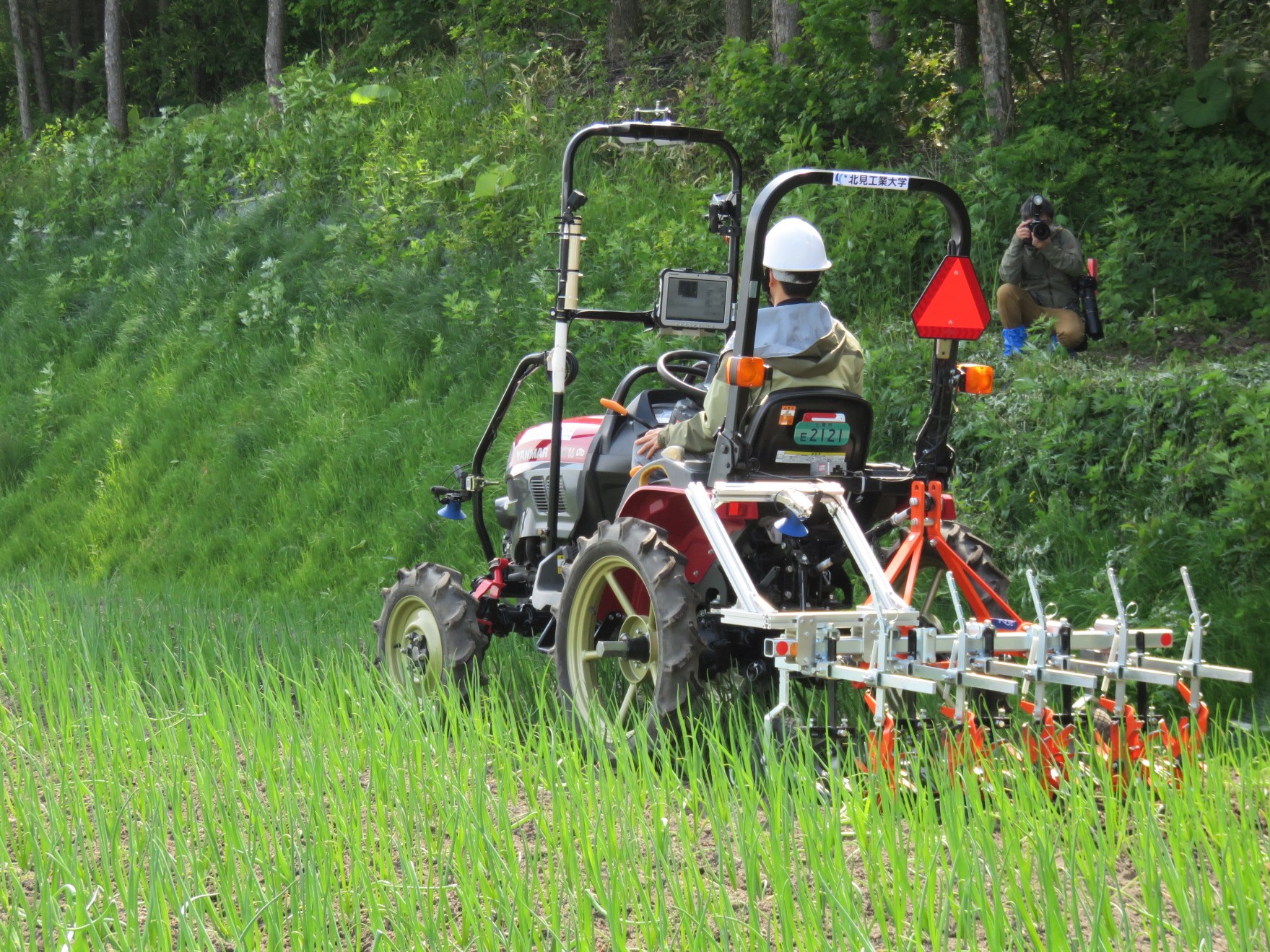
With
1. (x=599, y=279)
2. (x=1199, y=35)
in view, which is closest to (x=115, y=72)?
(x=599, y=279)

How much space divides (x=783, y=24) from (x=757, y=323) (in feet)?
28.3

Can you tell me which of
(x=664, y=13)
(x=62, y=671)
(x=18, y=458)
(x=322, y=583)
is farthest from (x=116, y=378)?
(x=62, y=671)

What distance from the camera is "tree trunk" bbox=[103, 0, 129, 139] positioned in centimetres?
2027

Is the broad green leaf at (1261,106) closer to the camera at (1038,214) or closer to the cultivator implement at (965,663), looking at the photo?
the camera at (1038,214)

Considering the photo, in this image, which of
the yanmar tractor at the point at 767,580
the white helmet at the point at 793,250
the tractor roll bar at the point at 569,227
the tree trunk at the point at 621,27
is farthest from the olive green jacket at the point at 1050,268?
the tree trunk at the point at 621,27

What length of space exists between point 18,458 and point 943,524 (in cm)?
1134

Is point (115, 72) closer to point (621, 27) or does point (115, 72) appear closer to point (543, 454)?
point (621, 27)

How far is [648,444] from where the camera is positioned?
5371 mm

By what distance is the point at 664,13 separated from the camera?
1606cm

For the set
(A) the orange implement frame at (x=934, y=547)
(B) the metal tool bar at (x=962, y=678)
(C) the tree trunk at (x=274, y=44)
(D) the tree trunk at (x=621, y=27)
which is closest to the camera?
(B) the metal tool bar at (x=962, y=678)

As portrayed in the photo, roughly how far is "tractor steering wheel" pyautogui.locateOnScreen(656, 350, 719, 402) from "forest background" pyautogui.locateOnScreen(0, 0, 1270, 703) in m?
2.06

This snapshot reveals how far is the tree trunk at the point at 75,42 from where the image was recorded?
24.5m

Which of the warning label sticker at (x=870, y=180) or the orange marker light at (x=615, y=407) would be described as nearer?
the warning label sticker at (x=870, y=180)

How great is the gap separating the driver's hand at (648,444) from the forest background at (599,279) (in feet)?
7.71
